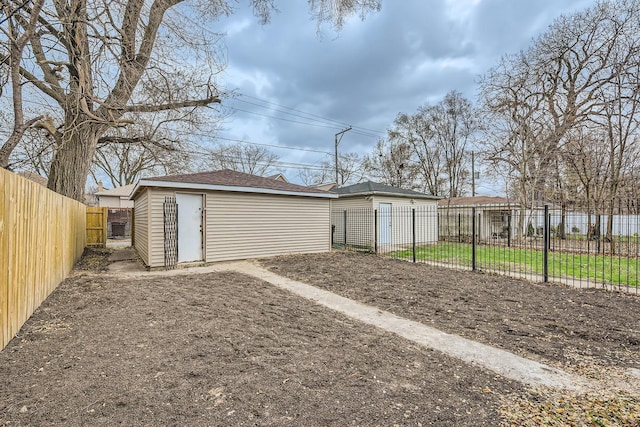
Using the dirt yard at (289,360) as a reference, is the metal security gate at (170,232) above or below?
above

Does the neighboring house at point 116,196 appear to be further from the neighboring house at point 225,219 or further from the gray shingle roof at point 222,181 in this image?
the neighboring house at point 225,219

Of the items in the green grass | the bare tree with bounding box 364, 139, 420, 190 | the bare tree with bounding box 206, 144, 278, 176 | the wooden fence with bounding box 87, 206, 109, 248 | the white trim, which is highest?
the bare tree with bounding box 206, 144, 278, 176

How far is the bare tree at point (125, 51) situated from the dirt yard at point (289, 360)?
3.94 m

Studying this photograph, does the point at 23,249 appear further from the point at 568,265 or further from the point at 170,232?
the point at 568,265

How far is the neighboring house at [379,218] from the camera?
13.0 m

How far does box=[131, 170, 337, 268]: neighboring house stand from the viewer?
8.09 m

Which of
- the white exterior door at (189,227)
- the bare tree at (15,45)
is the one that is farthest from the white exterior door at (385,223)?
the bare tree at (15,45)

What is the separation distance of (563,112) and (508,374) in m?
16.2

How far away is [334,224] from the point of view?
15.2 m

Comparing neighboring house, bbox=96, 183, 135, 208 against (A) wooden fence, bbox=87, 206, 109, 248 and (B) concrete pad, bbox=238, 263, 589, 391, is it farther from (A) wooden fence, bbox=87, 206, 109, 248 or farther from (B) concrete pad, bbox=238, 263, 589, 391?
(B) concrete pad, bbox=238, 263, 589, 391

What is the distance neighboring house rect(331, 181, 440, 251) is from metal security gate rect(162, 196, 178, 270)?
7.18m

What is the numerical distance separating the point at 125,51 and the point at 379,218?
33.1ft

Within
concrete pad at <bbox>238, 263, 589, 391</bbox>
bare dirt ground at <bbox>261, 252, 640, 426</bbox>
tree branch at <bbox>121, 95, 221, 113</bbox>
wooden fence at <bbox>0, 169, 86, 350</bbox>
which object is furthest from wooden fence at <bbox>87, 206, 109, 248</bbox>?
concrete pad at <bbox>238, 263, 589, 391</bbox>

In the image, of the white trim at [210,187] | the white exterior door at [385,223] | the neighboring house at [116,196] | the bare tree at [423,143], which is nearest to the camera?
the white trim at [210,187]
